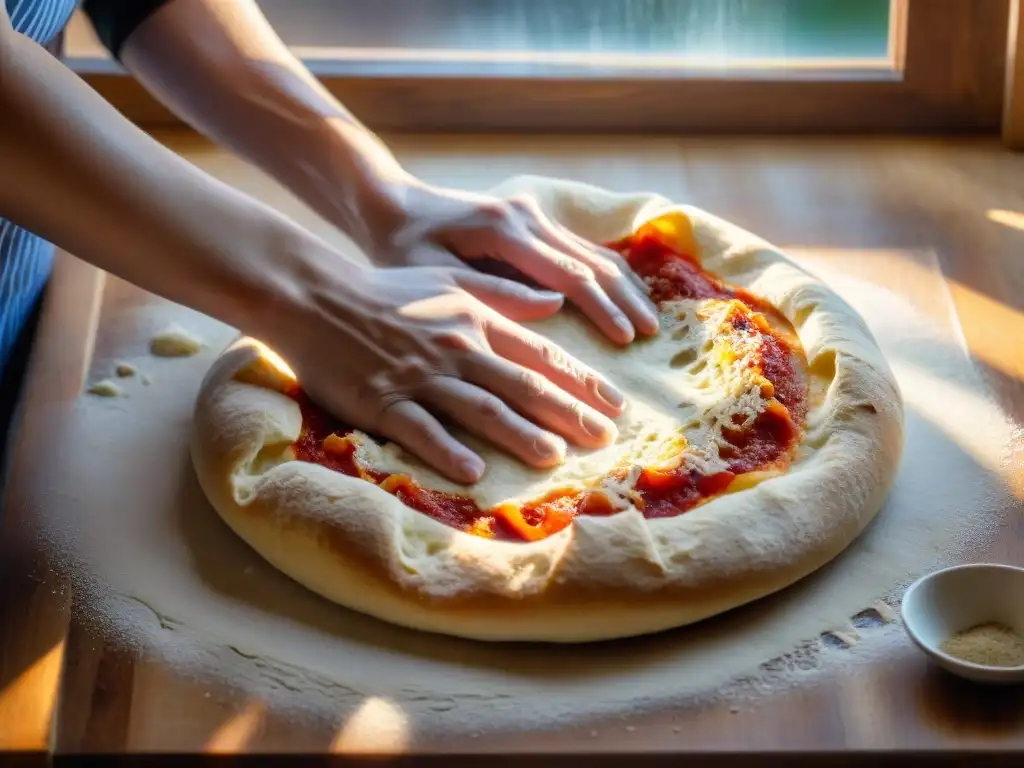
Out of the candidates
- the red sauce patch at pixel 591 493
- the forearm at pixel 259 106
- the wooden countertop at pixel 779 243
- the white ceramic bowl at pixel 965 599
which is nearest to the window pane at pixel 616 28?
the wooden countertop at pixel 779 243

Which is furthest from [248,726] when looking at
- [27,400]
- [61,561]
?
[27,400]

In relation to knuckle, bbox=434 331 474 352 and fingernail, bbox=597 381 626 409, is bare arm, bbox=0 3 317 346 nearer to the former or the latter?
knuckle, bbox=434 331 474 352

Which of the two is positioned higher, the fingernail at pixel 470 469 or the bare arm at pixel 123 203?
the bare arm at pixel 123 203

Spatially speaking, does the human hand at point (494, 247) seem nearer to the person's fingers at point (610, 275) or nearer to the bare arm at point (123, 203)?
the person's fingers at point (610, 275)

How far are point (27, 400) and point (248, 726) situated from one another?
69cm

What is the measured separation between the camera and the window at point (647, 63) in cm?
234

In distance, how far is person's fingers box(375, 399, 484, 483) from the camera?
56.3 inches

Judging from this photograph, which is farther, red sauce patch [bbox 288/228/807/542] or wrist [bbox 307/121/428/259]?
wrist [bbox 307/121/428/259]

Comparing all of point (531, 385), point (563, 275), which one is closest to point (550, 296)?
point (563, 275)

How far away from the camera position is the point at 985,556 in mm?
1377

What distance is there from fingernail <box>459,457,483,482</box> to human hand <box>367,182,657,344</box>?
35 cm

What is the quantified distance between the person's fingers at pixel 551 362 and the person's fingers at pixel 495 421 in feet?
0.27

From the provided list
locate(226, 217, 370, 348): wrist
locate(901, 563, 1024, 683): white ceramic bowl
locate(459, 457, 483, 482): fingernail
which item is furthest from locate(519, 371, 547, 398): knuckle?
locate(901, 563, 1024, 683): white ceramic bowl

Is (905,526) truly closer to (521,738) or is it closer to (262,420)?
(521,738)
